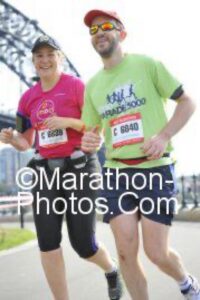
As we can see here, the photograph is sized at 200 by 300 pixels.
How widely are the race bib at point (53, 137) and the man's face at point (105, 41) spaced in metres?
0.69

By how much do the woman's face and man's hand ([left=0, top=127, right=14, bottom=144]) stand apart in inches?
16.9

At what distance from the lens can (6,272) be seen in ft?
19.5

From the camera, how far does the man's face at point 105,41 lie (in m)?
3.10

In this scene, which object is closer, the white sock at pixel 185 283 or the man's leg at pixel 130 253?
the man's leg at pixel 130 253

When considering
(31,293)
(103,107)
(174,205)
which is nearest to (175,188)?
(174,205)

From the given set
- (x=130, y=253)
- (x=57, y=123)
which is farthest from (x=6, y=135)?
(x=130, y=253)

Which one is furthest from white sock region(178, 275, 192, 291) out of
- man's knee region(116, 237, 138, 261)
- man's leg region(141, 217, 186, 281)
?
man's knee region(116, 237, 138, 261)

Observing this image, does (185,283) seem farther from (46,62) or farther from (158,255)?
(46,62)

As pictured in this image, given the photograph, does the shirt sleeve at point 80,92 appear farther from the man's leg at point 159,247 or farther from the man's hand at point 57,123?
the man's leg at point 159,247

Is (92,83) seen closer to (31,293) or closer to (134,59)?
(134,59)

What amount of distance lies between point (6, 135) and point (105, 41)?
3.53 feet

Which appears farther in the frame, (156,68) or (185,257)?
(185,257)

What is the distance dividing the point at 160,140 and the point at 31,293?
233 centimetres

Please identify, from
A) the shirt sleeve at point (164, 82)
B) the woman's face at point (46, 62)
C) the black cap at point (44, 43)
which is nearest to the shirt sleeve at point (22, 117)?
the woman's face at point (46, 62)
